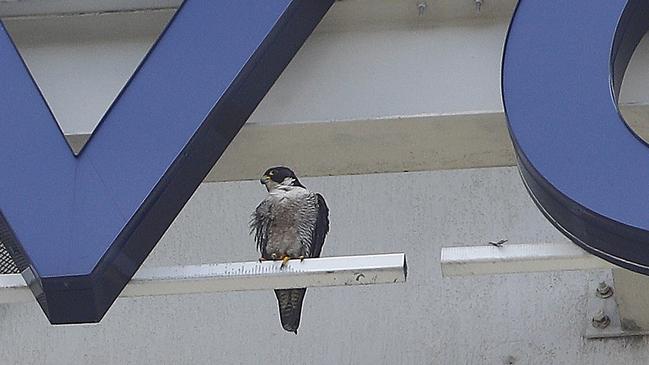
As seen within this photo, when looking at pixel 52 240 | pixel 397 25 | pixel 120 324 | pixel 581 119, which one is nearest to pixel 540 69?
pixel 581 119

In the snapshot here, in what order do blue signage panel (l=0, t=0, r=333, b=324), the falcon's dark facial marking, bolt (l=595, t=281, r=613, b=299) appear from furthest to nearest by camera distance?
bolt (l=595, t=281, r=613, b=299)
the falcon's dark facial marking
blue signage panel (l=0, t=0, r=333, b=324)

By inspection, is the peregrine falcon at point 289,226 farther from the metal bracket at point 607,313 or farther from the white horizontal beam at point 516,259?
the white horizontal beam at point 516,259

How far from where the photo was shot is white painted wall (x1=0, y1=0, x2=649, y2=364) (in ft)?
11.6

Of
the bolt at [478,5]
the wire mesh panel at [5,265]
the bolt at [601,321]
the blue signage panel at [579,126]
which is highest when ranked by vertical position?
the blue signage panel at [579,126]

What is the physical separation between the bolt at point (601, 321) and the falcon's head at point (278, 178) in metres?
0.99

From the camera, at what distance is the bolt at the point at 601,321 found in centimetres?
428

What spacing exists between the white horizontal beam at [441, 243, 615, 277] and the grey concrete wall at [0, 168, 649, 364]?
1.39 metres

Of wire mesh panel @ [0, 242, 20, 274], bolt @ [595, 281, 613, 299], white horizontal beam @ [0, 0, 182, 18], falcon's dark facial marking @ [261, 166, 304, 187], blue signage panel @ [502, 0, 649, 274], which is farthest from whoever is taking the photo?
bolt @ [595, 281, 613, 299]

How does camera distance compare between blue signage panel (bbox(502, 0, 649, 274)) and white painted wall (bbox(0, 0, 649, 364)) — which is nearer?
blue signage panel (bbox(502, 0, 649, 274))

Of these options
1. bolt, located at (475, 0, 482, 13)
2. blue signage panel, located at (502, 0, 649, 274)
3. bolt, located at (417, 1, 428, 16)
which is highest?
blue signage panel, located at (502, 0, 649, 274)

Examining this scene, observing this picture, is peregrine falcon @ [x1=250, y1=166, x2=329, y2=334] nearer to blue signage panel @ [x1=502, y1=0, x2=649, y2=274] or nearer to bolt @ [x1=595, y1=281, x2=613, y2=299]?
bolt @ [x1=595, y1=281, x2=613, y2=299]

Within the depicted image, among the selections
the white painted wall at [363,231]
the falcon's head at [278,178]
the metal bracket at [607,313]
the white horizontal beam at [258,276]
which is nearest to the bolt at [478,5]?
the white painted wall at [363,231]

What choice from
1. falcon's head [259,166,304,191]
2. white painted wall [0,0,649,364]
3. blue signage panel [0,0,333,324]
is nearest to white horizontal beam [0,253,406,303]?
blue signage panel [0,0,333,324]

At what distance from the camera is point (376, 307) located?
14.8ft
